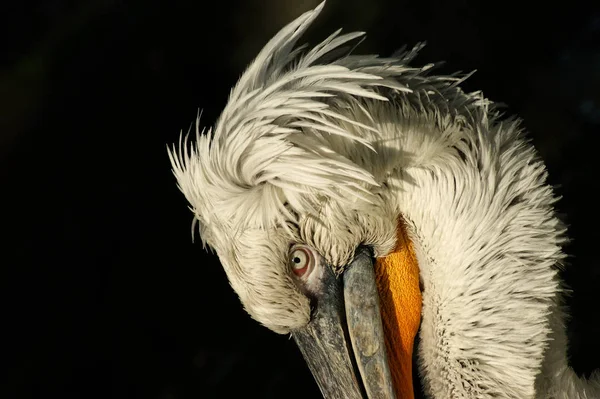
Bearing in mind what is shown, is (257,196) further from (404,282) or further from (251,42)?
(251,42)

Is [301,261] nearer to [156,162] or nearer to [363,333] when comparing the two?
[363,333]

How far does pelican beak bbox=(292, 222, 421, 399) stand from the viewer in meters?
1.81

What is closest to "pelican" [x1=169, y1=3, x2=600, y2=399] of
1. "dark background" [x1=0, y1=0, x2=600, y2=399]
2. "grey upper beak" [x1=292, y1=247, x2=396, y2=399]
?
"grey upper beak" [x1=292, y1=247, x2=396, y2=399]

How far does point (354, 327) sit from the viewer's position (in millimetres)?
1814

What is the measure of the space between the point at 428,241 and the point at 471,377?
390 millimetres

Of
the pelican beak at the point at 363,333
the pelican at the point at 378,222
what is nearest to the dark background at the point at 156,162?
the pelican at the point at 378,222

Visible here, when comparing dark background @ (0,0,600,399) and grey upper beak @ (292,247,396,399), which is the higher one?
dark background @ (0,0,600,399)

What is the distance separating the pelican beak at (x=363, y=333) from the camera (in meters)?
1.81

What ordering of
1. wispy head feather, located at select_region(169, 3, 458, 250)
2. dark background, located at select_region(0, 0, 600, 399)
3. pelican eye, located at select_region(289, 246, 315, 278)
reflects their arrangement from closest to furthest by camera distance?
wispy head feather, located at select_region(169, 3, 458, 250) < pelican eye, located at select_region(289, 246, 315, 278) < dark background, located at select_region(0, 0, 600, 399)

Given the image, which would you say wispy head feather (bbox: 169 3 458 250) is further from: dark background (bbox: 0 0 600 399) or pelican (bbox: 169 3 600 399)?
dark background (bbox: 0 0 600 399)

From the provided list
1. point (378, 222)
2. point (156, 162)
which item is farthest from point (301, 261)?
point (156, 162)

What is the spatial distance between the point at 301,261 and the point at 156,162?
72.5 inches

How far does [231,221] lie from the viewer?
1733mm

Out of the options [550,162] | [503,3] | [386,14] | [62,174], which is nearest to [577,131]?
[550,162]
